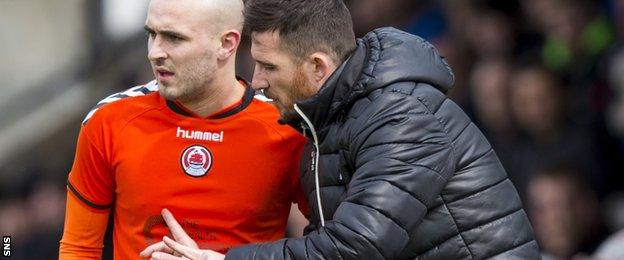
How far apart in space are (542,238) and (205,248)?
8.62ft

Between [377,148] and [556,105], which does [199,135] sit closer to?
[377,148]

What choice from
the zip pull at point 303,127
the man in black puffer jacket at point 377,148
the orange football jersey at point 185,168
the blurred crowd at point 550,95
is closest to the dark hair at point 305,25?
the man in black puffer jacket at point 377,148

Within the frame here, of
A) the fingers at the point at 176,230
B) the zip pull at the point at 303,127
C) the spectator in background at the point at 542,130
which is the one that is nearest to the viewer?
the zip pull at the point at 303,127

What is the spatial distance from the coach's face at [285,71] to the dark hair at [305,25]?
2 centimetres

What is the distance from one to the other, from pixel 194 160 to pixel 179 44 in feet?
1.46

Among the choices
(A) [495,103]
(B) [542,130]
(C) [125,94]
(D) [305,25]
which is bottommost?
(A) [495,103]

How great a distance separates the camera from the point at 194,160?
5.10 metres

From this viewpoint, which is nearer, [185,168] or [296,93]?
[296,93]

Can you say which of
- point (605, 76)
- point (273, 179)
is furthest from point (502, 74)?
point (273, 179)

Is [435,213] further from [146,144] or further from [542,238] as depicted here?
[542,238]

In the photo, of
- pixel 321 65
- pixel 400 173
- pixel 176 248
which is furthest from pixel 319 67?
pixel 176 248

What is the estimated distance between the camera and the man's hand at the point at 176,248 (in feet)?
15.2

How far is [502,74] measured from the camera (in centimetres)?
834

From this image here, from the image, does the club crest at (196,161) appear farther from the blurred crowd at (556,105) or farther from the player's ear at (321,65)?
the blurred crowd at (556,105)
